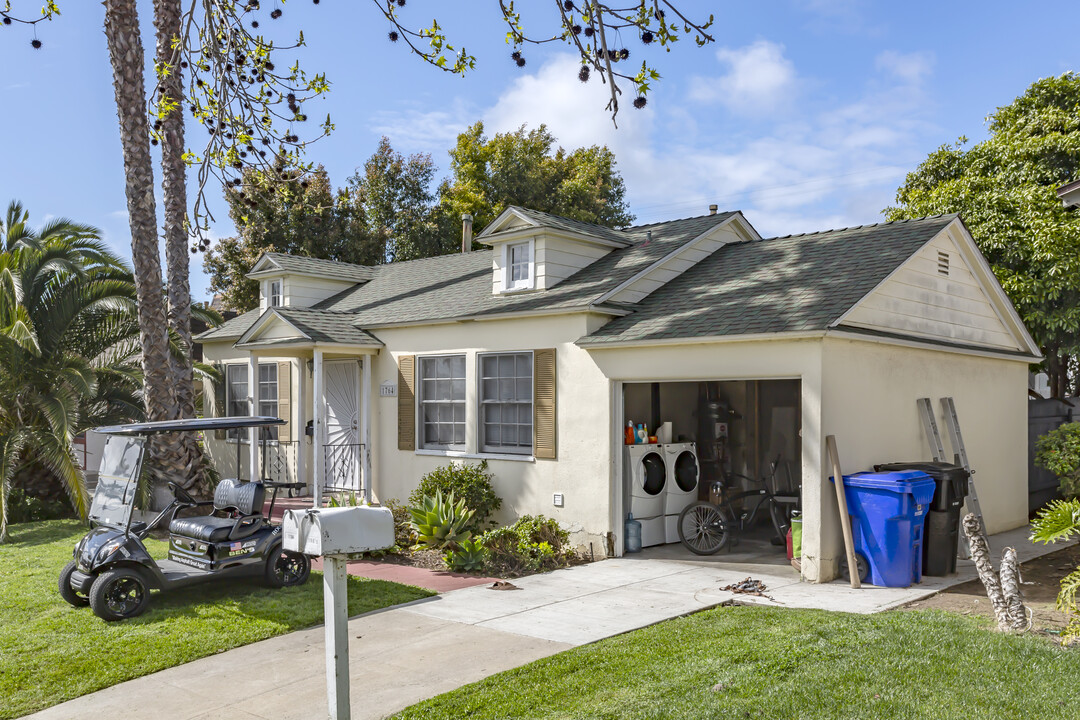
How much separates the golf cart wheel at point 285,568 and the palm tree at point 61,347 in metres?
5.94

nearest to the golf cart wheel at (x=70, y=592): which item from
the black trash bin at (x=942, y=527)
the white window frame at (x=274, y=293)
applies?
the black trash bin at (x=942, y=527)

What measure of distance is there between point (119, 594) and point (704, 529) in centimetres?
665

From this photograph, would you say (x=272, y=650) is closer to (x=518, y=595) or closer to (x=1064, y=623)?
(x=518, y=595)

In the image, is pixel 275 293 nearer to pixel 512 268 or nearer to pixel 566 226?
pixel 512 268

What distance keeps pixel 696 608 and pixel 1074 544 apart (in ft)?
22.0

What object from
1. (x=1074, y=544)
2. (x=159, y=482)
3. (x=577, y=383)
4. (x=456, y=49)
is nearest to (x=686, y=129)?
(x=577, y=383)

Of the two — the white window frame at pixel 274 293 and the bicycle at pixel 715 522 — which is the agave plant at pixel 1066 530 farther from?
the white window frame at pixel 274 293

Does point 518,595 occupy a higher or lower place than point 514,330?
lower

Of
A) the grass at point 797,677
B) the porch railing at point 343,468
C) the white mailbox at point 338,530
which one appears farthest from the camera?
the porch railing at point 343,468

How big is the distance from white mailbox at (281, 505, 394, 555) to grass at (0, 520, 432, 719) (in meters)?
2.61

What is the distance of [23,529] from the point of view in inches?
527

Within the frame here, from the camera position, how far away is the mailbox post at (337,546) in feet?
15.0

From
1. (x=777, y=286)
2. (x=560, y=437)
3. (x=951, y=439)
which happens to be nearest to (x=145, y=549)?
(x=560, y=437)

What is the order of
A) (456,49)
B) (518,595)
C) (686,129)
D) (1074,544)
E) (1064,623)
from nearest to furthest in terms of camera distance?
(456,49) → (1064,623) → (518,595) → (686,129) → (1074,544)
